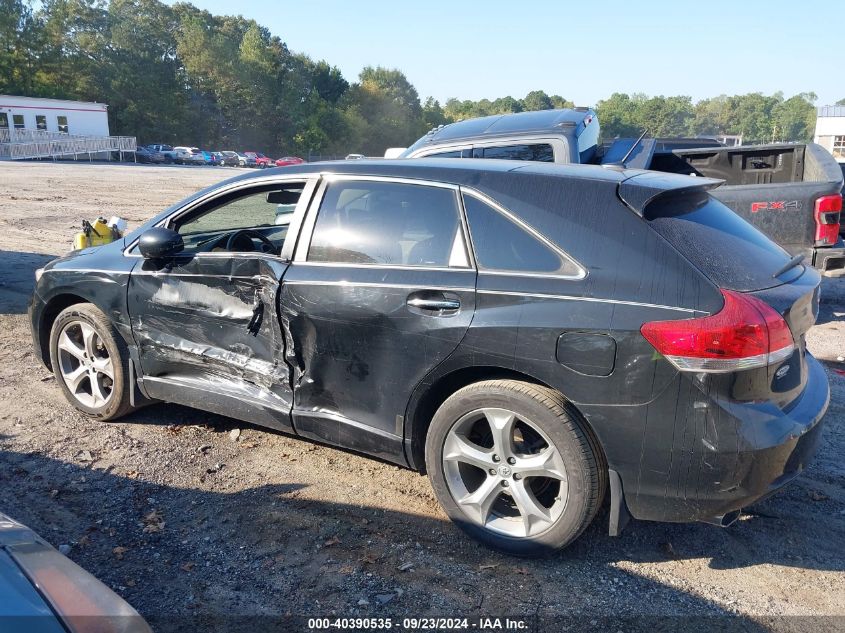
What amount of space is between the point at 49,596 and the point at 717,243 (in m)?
2.85

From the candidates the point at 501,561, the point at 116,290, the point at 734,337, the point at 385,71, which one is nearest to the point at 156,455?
the point at 116,290

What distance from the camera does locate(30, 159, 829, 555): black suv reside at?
2803 mm

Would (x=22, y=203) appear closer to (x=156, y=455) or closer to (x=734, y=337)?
(x=156, y=455)

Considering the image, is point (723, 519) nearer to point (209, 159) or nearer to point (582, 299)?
point (582, 299)

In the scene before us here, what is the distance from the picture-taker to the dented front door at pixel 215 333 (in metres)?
3.84

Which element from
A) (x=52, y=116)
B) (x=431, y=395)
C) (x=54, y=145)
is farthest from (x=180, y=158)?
(x=431, y=395)

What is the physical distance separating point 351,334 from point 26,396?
3.01 metres

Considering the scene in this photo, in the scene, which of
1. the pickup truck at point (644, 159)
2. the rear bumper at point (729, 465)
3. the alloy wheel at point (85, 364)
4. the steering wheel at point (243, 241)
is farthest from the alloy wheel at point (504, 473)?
the pickup truck at point (644, 159)

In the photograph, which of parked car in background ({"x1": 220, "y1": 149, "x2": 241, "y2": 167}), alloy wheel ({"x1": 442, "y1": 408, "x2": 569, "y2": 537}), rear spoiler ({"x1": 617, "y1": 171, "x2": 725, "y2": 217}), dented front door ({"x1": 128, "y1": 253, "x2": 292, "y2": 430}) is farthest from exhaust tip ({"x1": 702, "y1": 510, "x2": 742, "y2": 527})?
parked car in background ({"x1": 220, "y1": 149, "x2": 241, "y2": 167})

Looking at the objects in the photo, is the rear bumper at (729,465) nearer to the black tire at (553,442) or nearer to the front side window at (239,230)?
the black tire at (553,442)

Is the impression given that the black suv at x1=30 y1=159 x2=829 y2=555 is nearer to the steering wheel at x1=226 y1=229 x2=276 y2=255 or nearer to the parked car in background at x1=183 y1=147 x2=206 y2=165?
the steering wheel at x1=226 y1=229 x2=276 y2=255

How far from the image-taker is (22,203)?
18.0 meters

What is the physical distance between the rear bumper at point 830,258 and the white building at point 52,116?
5490cm

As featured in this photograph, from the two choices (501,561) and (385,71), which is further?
(385,71)
